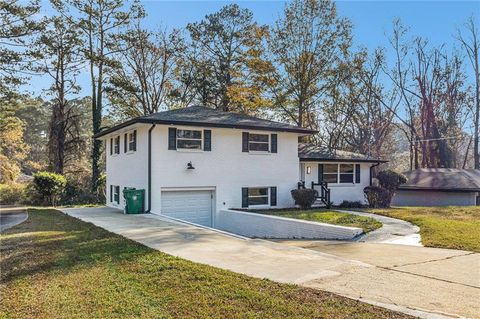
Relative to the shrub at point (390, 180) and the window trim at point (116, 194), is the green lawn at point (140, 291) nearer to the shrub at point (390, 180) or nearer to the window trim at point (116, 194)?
the window trim at point (116, 194)

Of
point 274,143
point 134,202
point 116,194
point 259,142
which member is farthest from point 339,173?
point 116,194

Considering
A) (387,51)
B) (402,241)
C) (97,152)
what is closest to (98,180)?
(97,152)

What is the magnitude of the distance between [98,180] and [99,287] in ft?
76.0

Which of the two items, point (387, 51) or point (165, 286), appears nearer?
point (165, 286)

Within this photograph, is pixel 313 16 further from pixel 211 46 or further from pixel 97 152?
pixel 97 152

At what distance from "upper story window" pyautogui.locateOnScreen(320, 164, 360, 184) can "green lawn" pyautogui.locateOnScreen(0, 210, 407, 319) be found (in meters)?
14.7

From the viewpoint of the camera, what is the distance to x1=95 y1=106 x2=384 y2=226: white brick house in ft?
51.9

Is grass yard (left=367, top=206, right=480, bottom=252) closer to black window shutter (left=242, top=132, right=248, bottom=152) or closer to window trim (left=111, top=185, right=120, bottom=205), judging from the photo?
black window shutter (left=242, top=132, right=248, bottom=152)

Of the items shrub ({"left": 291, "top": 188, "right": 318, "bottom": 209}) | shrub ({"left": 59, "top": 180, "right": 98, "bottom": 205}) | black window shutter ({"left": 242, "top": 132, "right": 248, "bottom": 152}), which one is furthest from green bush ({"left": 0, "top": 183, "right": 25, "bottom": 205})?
shrub ({"left": 291, "top": 188, "right": 318, "bottom": 209})

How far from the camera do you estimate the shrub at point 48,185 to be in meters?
22.4

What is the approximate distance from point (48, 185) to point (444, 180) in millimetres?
24412

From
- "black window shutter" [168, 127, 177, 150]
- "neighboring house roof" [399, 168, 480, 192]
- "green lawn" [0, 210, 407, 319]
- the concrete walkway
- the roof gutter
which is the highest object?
the roof gutter

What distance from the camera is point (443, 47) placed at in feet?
115

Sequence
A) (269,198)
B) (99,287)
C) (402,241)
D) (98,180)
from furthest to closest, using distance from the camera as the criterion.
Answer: (98,180), (269,198), (402,241), (99,287)
